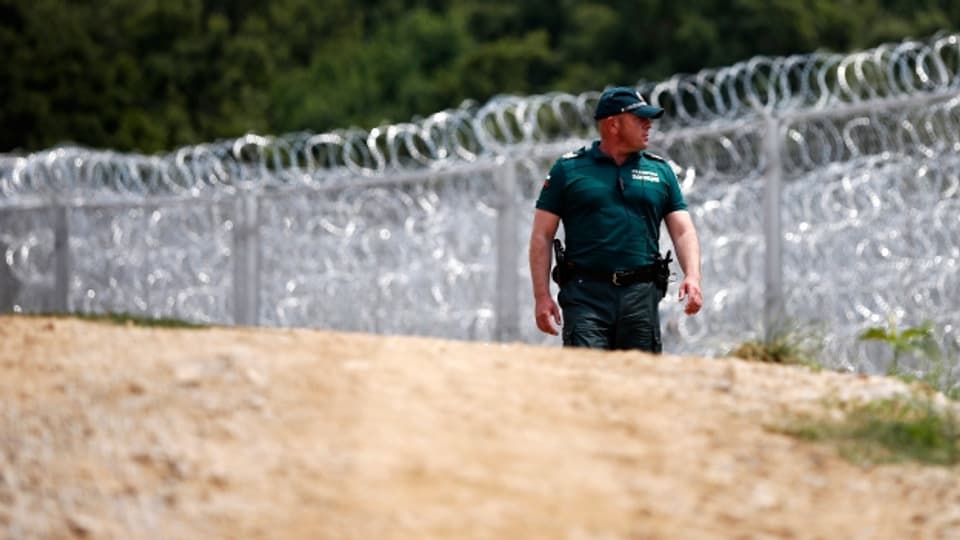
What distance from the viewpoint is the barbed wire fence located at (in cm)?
924

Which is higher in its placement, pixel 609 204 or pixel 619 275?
A: pixel 609 204

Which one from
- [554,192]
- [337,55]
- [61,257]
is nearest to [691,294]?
[554,192]

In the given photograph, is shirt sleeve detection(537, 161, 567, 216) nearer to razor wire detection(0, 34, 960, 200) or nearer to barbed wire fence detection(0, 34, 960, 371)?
barbed wire fence detection(0, 34, 960, 371)

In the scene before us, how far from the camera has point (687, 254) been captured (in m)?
7.19

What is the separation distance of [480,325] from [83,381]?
21.0 feet

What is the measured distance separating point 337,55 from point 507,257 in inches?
1503

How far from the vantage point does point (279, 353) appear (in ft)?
18.0

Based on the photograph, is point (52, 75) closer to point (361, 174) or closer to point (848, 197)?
point (361, 174)

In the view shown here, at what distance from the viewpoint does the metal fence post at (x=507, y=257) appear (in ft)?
36.3

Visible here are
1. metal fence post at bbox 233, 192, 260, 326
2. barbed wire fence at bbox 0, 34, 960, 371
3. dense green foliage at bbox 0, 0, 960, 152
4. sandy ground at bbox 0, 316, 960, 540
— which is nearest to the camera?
sandy ground at bbox 0, 316, 960, 540

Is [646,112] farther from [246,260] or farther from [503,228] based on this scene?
[246,260]

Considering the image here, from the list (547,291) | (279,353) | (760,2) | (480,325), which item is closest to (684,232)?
(547,291)

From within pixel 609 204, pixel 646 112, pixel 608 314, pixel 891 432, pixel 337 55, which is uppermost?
pixel 337 55

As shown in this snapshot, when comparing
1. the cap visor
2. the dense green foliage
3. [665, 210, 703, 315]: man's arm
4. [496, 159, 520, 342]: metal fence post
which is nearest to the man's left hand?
[665, 210, 703, 315]: man's arm
